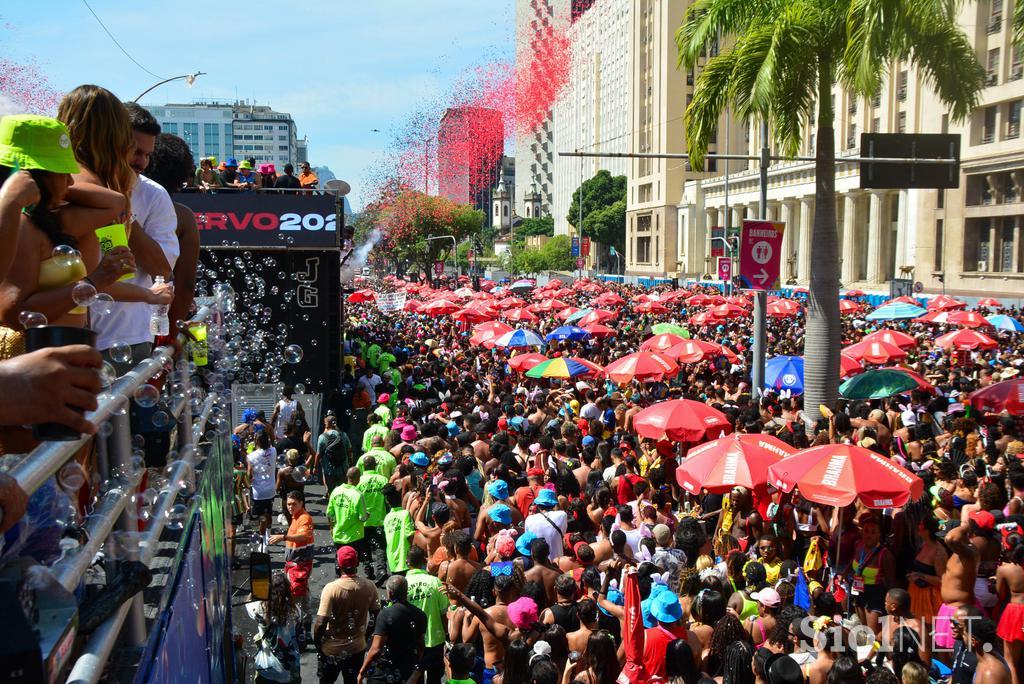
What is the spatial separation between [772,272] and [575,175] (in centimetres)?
11306

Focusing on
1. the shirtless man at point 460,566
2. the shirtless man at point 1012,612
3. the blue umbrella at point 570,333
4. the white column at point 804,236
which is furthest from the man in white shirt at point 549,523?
the white column at point 804,236

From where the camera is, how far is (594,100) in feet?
384

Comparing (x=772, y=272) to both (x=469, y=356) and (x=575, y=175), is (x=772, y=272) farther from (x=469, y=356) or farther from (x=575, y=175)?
(x=575, y=175)

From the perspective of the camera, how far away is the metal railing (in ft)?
5.71

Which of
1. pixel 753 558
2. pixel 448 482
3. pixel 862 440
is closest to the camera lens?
pixel 753 558

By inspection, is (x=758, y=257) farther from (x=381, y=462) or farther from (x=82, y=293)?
(x=82, y=293)

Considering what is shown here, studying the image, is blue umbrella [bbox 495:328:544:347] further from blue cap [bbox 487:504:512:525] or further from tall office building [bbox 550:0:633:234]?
tall office building [bbox 550:0:633:234]

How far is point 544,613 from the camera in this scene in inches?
271

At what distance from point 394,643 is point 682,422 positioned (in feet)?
16.3

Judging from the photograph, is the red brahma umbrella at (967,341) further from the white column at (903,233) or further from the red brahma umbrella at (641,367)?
the white column at (903,233)

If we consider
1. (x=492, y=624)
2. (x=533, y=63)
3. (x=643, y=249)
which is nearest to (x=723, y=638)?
(x=492, y=624)

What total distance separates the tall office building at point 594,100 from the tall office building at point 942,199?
36.6m

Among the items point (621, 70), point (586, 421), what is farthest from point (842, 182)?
point (586, 421)

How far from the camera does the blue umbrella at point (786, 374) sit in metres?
17.1
